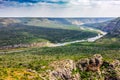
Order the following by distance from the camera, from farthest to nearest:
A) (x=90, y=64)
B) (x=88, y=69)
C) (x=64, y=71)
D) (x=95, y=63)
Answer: (x=95, y=63)
(x=90, y=64)
(x=88, y=69)
(x=64, y=71)

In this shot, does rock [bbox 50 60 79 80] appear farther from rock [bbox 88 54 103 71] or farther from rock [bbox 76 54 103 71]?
rock [bbox 88 54 103 71]

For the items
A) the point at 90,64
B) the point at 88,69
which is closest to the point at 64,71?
the point at 88,69

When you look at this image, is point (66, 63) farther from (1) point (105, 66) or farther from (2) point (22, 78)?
(2) point (22, 78)

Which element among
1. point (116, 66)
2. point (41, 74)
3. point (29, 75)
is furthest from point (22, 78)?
point (116, 66)

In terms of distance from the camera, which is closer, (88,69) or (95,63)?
(88,69)

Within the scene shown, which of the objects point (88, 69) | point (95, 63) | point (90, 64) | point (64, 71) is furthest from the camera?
point (95, 63)

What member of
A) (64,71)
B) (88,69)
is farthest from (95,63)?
(64,71)

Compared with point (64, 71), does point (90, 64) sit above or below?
below

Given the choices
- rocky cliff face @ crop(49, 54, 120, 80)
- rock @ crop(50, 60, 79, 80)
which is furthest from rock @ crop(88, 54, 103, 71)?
rock @ crop(50, 60, 79, 80)

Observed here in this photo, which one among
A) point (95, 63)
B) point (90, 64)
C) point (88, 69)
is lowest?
point (88, 69)

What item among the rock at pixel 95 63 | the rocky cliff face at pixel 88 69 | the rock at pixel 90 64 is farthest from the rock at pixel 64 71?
the rock at pixel 95 63

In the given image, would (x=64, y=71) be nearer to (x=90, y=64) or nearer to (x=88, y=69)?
(x=88, y=69)
